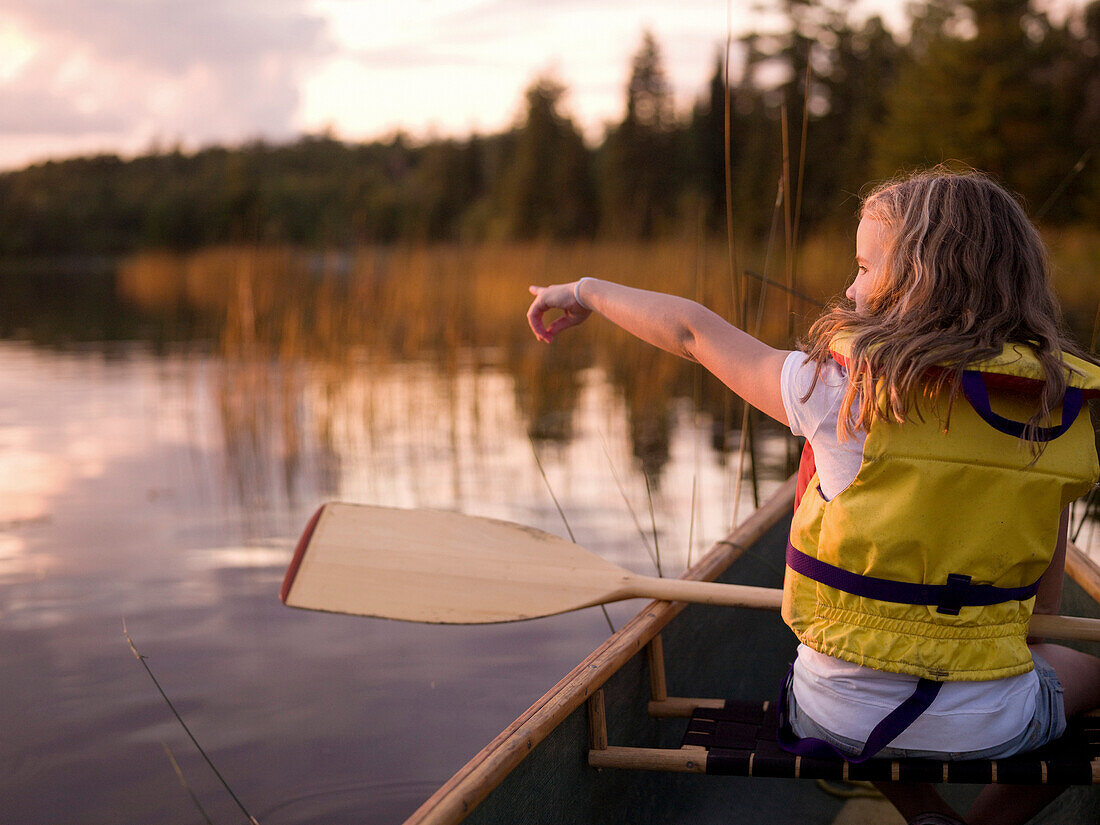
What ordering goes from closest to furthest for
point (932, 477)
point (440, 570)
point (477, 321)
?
1. point (932, 477)
2. point (440, 570)
3. point (477, 321)

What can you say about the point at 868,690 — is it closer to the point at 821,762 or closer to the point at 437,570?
the point at 821,762

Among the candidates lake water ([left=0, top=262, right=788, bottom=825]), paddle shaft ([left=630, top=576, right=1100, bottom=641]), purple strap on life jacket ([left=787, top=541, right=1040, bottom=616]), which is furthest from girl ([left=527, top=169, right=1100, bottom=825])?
lake water ([left=0, top=262, right=788, bottom=825])

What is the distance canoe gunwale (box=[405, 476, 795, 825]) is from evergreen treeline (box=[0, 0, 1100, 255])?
49.3 inches

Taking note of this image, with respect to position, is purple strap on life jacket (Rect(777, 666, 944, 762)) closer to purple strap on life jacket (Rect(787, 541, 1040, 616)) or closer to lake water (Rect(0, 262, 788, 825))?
purple strap on life jacket (Rect(787, 541, 1040, 616))

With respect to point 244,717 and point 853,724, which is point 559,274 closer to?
point 244,717

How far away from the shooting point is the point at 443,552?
2111 mm

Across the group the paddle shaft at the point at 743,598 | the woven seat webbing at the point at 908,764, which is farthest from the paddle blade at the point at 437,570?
the woven seat webbing at the point at 908,764

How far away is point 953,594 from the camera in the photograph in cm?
115

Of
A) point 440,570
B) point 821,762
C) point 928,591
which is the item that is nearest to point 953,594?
point 928,591

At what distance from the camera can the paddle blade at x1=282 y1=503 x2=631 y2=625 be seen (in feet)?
6.48

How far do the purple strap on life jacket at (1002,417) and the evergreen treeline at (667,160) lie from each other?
1637mm

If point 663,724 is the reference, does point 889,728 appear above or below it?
above

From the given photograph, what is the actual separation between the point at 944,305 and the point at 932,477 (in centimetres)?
22

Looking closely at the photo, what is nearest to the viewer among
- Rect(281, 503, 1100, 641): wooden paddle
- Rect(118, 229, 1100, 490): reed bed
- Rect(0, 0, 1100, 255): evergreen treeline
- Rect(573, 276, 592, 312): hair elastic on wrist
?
Rect(573, 276, 592, 312): hair elastic on wrist
